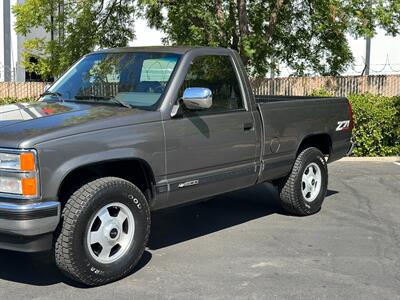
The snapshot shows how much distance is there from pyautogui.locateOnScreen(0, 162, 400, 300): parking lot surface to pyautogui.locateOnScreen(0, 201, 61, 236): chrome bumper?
1.98 feet

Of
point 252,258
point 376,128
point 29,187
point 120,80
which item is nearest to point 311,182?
point 252,258

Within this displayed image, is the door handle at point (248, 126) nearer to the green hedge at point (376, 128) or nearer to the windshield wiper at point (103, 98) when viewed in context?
the windshield wiper at point (103, 98)

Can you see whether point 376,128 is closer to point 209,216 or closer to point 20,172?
point 209,216

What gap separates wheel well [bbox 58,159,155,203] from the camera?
4.54 m

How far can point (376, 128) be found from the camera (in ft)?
38.3

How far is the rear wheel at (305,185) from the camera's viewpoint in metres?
6.78

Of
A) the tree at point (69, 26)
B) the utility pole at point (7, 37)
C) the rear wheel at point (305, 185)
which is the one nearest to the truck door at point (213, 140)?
the rear wheel at point (305, 185)

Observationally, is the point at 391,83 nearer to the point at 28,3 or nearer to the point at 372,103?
the point at 372,103

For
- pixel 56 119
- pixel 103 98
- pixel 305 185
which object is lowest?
pixel 305 185

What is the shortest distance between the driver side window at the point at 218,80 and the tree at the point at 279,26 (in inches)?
168

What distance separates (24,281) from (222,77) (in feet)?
8.73

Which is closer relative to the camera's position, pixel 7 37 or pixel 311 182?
pixel 311 182

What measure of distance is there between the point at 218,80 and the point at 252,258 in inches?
69.0

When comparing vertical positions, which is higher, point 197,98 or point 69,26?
point 69,26
